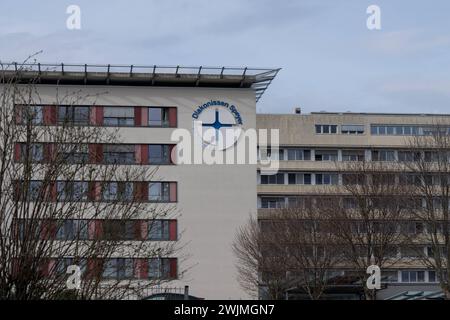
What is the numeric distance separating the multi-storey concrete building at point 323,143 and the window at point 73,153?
194 feet

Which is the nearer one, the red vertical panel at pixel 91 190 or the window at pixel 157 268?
the red vertical panel at pixel 91 190

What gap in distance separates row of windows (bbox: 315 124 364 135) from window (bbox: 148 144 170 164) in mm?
19329

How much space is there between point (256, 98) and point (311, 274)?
16914 millimetres

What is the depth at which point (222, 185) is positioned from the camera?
6600 cm

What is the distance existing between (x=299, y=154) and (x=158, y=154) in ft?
60.2

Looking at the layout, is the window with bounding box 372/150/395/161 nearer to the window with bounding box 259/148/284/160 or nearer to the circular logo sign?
the window with bounding box 259/148/284/160

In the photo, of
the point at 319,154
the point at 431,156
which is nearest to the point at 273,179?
the point at 319,154

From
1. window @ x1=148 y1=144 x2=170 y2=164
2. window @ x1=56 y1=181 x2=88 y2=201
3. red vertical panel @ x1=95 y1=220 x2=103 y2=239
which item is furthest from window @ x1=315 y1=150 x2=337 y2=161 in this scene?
window @ x1=56 y1=181 x2=88 y2=201

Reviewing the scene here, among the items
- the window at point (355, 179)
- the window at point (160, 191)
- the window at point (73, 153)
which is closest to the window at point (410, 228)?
the window at point (355, 179)

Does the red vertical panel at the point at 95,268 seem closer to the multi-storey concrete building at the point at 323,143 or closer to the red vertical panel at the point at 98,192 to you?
the red vertical panel at the point at 98,192

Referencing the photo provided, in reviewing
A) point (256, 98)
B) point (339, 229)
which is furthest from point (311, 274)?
point (256, 98)

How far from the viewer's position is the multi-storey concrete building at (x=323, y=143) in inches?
3103

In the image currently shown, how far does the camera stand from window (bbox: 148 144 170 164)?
2601 inches
